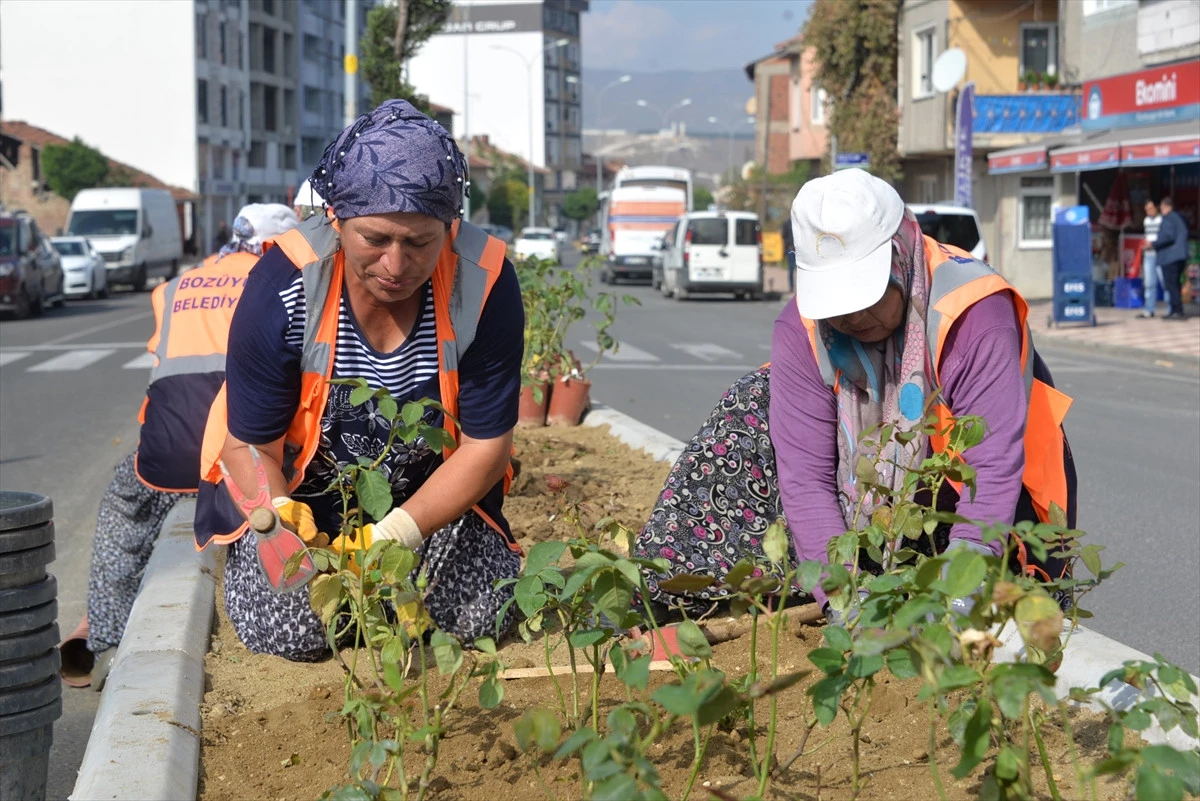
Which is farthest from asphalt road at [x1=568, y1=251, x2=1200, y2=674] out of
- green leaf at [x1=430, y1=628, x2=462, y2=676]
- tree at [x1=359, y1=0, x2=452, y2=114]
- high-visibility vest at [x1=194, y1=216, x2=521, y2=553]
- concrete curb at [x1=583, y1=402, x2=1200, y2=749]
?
tree at [x1=359, y1=0, x2=452, y2=114]

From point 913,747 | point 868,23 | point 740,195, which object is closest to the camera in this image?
point 913,747

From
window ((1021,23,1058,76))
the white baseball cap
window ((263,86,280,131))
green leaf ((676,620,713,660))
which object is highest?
window ((263,86,280,131))

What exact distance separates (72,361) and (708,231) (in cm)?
1609

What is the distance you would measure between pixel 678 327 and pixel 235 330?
61.2 ft

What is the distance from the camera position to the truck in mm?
39156

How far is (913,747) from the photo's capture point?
281 centimetres

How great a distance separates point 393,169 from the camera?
3.13 metres

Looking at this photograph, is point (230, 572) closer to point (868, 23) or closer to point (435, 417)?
point (435, 417)

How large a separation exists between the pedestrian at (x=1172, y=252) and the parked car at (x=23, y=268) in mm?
18608

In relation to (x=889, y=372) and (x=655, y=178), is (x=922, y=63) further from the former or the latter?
(x=889, y=372)

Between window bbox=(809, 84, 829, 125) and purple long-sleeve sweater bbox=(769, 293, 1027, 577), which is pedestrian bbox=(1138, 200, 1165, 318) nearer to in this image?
purple long-sleeve sweater bbox=(769, 293, 1027, 577)

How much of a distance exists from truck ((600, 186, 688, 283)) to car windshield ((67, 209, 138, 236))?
41.3 feet

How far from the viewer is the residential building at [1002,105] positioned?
29.7 m

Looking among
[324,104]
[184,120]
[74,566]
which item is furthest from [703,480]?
[324,104]
